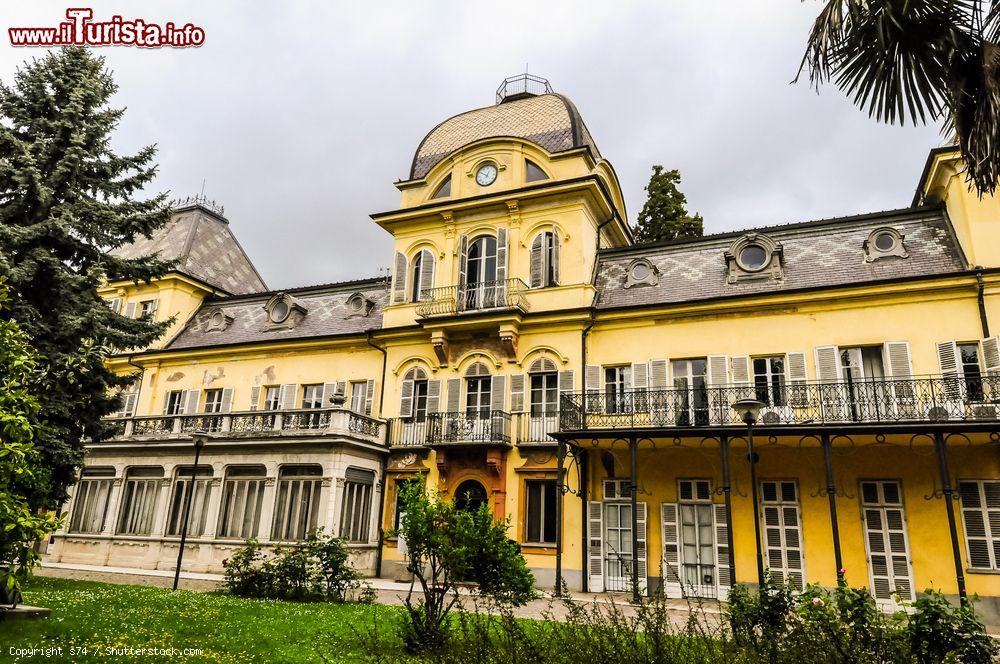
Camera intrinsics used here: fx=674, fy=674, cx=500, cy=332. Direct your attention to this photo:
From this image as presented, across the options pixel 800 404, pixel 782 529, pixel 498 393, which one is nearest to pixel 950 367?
pixel 800 404

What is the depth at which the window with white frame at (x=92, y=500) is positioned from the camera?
22297 mm

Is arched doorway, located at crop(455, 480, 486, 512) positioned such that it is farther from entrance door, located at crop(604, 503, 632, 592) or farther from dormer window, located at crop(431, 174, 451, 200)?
dormer window, located at crop(431, 174, 451, 200)

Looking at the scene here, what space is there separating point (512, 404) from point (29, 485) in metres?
13.5

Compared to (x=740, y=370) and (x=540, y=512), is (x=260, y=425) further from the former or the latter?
(x=740, y=370)

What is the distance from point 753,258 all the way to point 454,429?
10.2 metres

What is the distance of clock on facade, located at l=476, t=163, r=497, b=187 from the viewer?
74.9ft

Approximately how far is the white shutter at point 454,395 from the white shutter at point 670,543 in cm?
688

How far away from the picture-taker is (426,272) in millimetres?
23062

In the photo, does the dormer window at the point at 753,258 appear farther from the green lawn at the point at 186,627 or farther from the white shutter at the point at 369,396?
the green lawn at the point at 186,627

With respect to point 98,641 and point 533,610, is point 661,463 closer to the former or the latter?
point 533,610

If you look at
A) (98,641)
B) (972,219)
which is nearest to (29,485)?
(98,641)

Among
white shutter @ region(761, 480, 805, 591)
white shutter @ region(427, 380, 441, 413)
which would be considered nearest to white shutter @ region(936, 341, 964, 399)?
white shutter @ region(761, 480, 805, 591)

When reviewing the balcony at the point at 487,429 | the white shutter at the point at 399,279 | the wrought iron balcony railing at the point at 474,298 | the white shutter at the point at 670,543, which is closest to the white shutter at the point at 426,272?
the wrought iron balcony railing at the point at 474,298

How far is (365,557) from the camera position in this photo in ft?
66.4
